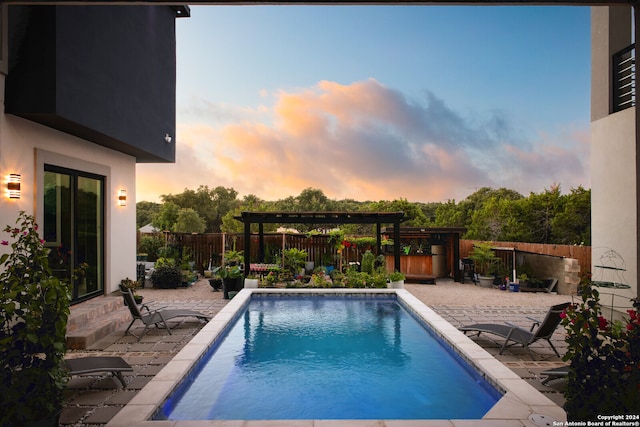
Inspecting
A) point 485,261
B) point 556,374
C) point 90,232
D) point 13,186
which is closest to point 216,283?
point 90,232

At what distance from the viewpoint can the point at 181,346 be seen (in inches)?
262

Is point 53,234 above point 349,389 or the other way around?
above

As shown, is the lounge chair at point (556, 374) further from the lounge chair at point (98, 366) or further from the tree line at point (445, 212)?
the tree line at point (445, 212)

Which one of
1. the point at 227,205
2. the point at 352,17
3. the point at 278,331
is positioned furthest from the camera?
the point at 227,205

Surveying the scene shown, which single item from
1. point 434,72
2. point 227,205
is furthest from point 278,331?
point 227,205

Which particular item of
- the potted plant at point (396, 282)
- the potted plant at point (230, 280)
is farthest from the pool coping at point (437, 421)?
the potted plant at point (396, 282)

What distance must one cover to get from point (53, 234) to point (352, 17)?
19.2 m

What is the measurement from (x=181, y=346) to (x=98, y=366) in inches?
80.9

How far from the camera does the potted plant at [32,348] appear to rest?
3.28 m

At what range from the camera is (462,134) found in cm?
3319

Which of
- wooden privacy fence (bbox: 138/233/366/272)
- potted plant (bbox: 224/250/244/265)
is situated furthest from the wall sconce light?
wooden privacy fence (bbox: 138/233/366/272)

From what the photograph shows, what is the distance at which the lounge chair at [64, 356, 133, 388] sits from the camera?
4.52 m

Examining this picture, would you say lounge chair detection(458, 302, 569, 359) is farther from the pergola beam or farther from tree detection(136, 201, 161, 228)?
tree detection(136, 201, 161, 228)

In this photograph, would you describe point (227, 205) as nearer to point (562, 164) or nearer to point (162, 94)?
point (562, 164)
